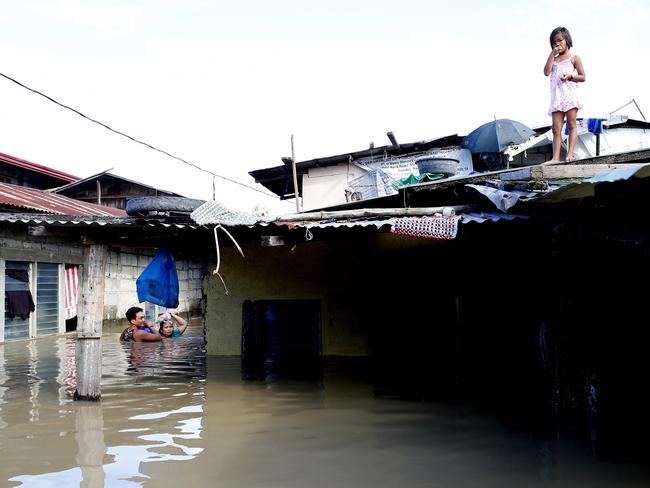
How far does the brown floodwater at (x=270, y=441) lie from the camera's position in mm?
5082

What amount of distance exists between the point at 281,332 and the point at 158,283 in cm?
366

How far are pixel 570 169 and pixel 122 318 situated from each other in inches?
639

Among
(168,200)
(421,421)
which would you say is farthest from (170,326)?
(421,421)

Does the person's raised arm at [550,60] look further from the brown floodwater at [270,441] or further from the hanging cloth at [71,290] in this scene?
the hanging cloth at [71,290]

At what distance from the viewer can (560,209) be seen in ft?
18.8

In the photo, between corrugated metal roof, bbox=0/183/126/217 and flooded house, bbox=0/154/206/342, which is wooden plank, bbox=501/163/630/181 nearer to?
flooded house, bbox=0/154/206/342

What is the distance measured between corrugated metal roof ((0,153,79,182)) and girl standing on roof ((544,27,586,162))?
17.4m

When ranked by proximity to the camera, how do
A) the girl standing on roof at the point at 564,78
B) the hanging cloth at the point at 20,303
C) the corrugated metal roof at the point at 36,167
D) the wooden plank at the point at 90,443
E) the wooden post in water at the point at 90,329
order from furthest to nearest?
the corrugated metal roof at the point at 36,167 → the hanging cloth at the point at 20,303 → the wooden post in water at the point at 90,329 → the girl standing on roof at the point at 564,78 → the wooden plank at the point at 90,443

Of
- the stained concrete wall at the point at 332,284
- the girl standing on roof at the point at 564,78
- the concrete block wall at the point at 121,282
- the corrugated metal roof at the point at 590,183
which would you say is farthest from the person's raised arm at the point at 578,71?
the concrete block wall at the point at 121,282

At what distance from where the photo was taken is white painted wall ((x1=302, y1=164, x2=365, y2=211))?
60.8 feet

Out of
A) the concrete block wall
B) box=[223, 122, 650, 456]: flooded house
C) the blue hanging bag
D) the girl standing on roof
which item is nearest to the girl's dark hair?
the girl standing on roof

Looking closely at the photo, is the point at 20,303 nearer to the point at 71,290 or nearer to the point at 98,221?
the point at 71,290

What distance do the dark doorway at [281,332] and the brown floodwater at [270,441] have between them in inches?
82.1

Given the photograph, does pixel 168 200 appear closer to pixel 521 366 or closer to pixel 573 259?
pixel 573 259
